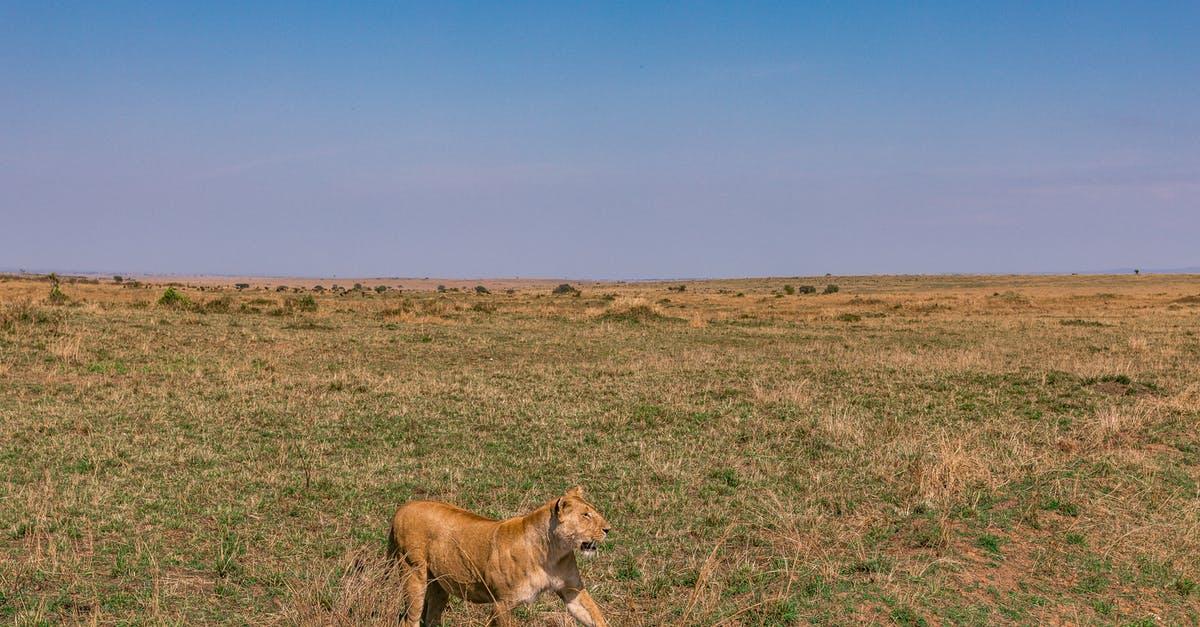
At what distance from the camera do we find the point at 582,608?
5.10 m

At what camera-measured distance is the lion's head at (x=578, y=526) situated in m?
4.95

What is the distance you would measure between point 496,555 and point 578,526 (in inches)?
28.2

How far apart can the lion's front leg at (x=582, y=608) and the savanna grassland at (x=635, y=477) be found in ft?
2.33

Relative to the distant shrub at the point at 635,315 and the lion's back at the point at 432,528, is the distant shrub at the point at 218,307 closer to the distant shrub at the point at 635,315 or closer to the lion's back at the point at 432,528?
the distant shrub at the point at 635,315

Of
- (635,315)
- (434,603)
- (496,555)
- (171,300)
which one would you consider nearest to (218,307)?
(171,300)

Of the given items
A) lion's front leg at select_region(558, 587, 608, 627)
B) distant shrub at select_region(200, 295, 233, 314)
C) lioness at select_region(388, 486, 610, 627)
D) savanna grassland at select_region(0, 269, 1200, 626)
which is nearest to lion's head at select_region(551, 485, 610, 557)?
lioness at select_region(388, 486, 610, 627)

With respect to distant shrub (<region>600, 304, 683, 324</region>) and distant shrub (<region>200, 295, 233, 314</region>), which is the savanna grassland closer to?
distant shrub (<region>200, 295, 233, 314</region>)

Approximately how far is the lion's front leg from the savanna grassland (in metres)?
0.71

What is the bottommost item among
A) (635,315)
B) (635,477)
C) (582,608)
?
(635,477)

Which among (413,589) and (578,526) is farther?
(413,589)

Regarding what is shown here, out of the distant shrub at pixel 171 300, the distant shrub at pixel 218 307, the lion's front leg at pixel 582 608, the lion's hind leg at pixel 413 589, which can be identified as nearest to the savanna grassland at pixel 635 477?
the lion's hind leg at pixel 413 589

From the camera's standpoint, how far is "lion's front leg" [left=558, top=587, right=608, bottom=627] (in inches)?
198

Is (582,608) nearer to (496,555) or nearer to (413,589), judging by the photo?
(496,555)

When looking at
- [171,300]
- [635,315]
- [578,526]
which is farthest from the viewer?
[635,315]
